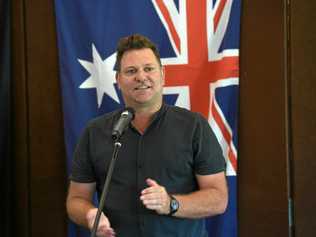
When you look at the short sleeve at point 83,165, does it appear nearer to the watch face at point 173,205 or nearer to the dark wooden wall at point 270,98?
the watch face at point 173,205

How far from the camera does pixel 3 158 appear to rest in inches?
90.7

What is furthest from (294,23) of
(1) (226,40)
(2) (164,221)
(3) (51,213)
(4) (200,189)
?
(3) (51,213)

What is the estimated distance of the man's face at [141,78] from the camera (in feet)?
5.46

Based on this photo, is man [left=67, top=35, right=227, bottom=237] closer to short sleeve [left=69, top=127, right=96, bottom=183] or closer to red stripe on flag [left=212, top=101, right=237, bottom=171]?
short sleeve [left=69, top=127, right=96, bottom=183]

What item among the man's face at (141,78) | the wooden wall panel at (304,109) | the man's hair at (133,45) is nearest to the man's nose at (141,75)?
the man's face at (141,78)

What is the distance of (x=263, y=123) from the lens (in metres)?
2.08

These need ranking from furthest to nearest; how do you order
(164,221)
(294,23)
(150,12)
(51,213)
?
1. (51,213)
2. (150,12)
3. (294,23)
4. (164,221)

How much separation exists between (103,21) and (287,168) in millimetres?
1172

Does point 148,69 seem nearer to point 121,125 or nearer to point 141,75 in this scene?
point 141,75

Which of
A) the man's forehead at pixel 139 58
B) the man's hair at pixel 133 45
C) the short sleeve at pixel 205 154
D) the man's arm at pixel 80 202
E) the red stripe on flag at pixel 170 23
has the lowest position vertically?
the man's arm at pixel 80 202

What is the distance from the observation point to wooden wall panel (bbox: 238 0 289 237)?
80.4 inches

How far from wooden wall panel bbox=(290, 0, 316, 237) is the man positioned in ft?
1.78

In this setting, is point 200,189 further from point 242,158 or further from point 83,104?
point 83,104

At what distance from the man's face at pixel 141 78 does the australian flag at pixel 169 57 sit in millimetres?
451
